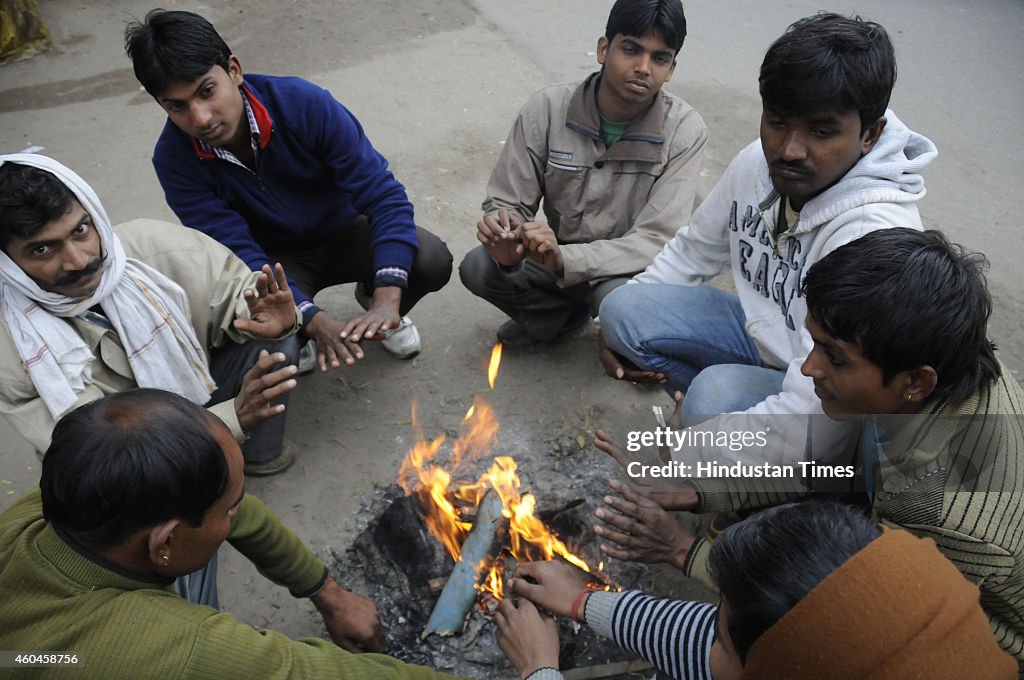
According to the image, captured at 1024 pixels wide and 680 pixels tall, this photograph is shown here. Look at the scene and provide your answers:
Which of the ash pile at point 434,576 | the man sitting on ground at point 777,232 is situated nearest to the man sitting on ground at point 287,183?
the ash pile at point 434,576

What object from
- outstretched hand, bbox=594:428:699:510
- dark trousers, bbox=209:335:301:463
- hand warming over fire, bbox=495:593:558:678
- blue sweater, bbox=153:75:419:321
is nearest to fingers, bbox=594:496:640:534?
outstretched hand, bbox=594:428:699:510

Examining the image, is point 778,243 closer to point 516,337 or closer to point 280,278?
point 516,337

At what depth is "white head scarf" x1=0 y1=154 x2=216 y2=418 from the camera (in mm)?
2604

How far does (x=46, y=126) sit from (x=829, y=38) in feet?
20.2

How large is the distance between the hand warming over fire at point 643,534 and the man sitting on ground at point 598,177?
4.38 feet

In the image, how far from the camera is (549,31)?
7.64 m

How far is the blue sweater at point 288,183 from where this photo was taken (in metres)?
3.47

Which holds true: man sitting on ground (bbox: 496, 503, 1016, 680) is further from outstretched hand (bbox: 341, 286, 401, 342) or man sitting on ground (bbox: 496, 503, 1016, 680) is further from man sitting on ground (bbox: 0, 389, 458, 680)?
outstretched hand (bbox: 341, 286, 401, 342)

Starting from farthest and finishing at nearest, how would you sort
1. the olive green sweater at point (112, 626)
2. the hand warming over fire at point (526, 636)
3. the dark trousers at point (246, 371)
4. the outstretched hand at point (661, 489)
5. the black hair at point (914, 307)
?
the dark trousers at point (246, 371)
the outstretched hand at point (661, 489)
the hand warming over fire at point (526, 636)
the black hair at point (914, 307)
the olive green sweater at point (112, 626)

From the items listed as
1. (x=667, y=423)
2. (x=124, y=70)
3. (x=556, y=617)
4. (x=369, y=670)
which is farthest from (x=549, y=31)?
(x=369, y=670)

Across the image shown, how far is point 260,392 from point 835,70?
2.25 metres

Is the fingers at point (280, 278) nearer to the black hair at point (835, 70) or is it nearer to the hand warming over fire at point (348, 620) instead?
the hand warming over fire at point (348, 620)

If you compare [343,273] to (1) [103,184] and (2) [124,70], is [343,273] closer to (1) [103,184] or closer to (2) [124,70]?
(1) [103,184]

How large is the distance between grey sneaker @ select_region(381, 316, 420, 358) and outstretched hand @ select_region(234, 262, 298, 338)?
2.61 ft
